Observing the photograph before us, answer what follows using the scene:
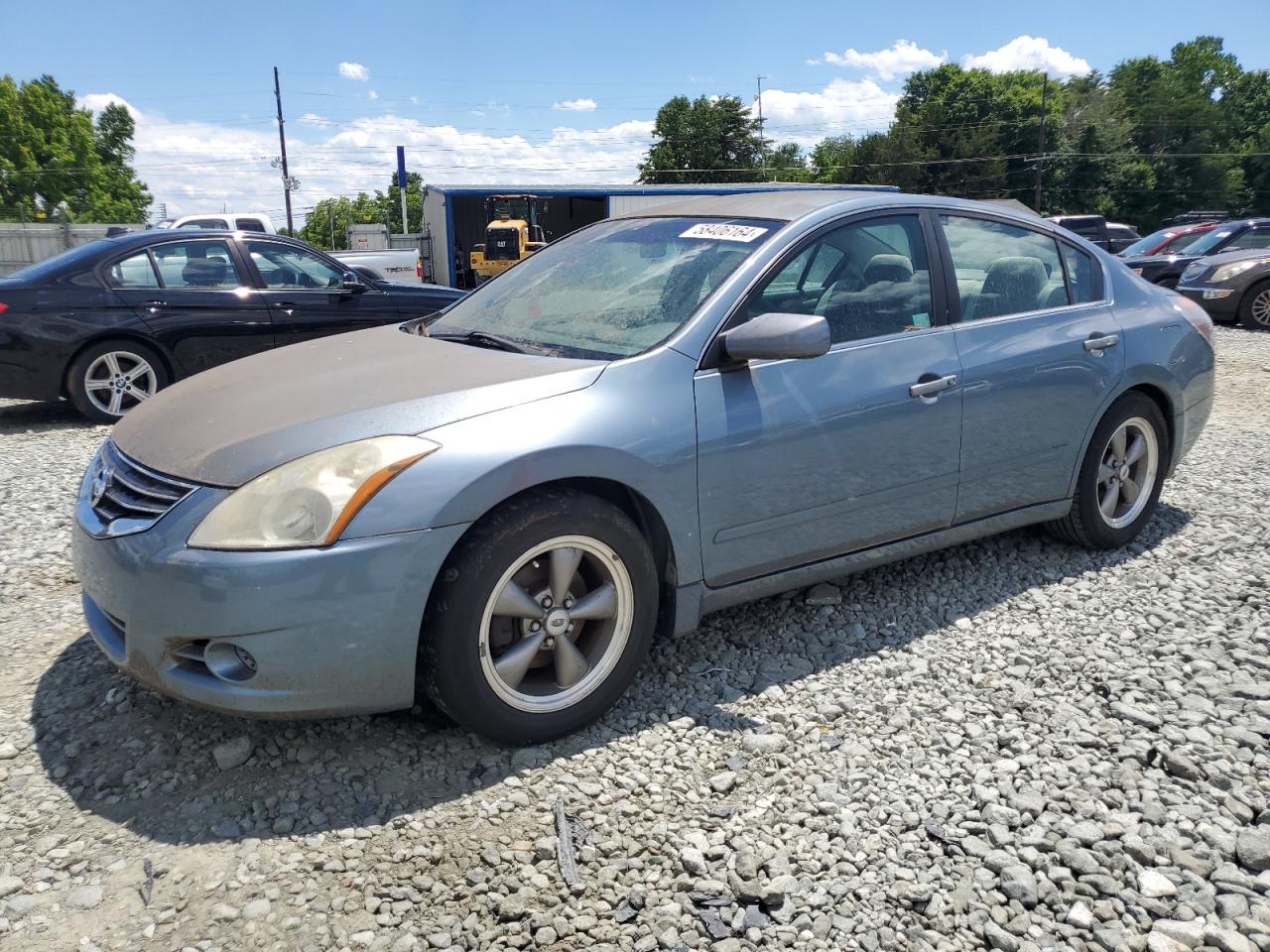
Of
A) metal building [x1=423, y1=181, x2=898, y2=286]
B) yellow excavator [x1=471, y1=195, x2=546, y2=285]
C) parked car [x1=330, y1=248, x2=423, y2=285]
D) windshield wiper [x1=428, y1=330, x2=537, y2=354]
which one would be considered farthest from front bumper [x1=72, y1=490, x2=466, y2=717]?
metal building [x1=423, y1=181, x2=898, y2=286]

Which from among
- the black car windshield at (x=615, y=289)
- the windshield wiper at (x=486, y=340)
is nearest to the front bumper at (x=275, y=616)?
the windshield wiper at (x=486, y=340)

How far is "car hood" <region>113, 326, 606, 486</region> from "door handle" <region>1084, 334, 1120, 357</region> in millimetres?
2350

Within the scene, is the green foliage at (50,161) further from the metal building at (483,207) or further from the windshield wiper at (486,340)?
the windshield wiper at (486,340)

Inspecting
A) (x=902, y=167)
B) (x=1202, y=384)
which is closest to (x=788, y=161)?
(x=902, y=167)

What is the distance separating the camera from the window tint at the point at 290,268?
8.34m

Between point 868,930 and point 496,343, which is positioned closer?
point 868,930

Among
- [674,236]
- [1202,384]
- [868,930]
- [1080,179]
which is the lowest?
[868,930]

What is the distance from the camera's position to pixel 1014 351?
13.0 ft

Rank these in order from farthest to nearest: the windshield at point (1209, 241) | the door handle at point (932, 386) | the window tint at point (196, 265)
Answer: the windshield at point (1209, 241) < the window tint at point (196, 265) < the door handle at point (932, 386)

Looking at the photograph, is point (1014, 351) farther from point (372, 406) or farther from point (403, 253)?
point (403, 253)

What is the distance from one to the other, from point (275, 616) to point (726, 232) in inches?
83.2

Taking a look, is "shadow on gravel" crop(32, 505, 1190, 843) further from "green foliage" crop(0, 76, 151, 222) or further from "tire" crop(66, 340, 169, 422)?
"green foliage" crop(0, 76, 151, 222)

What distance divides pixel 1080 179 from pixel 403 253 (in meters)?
67.8

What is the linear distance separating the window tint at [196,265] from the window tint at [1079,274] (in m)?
6.46
